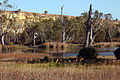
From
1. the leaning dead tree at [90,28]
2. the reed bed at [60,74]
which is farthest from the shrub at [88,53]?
the reed bed at [60,74]

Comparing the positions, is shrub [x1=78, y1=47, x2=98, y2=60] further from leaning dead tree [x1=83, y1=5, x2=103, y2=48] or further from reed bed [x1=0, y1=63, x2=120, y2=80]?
reed bed [x1=0, y1=63, x2=120, y2=80]

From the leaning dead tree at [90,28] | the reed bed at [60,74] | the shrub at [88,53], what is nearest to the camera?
the reed bed at [60,74]

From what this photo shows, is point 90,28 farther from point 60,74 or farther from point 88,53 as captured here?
point 60,74

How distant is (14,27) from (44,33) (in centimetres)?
1636

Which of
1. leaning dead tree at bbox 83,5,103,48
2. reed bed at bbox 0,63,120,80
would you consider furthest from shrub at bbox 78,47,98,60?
reed bed at bbox 0,63,120,80

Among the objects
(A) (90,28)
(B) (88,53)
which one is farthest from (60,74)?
(A) (90,28)

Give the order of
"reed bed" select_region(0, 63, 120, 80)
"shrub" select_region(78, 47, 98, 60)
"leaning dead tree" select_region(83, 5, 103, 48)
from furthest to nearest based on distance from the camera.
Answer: "leaning dead tree" select_region(83, 5, 103, 48)
"shrub" select_region(78, 47, 98, 60)
"reed bed" select_region(0, 63, 120, 80)

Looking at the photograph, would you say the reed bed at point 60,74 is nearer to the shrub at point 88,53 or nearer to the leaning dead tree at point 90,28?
the shrub at point 88,53

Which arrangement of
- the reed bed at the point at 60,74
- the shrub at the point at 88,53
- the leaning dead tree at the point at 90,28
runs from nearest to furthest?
the reed bed at the point at 60,74 < the shrub at the point at 88,53 < the leaning dead tree at the point at 90,28

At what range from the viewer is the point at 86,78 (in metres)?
8.84

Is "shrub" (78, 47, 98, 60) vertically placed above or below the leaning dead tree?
below

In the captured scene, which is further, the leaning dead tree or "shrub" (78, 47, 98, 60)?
the leaning dead tree

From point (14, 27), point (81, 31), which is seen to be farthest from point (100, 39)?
point (14, 27)

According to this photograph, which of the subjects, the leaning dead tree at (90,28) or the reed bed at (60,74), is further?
the leaning dead tree at (90,28)
